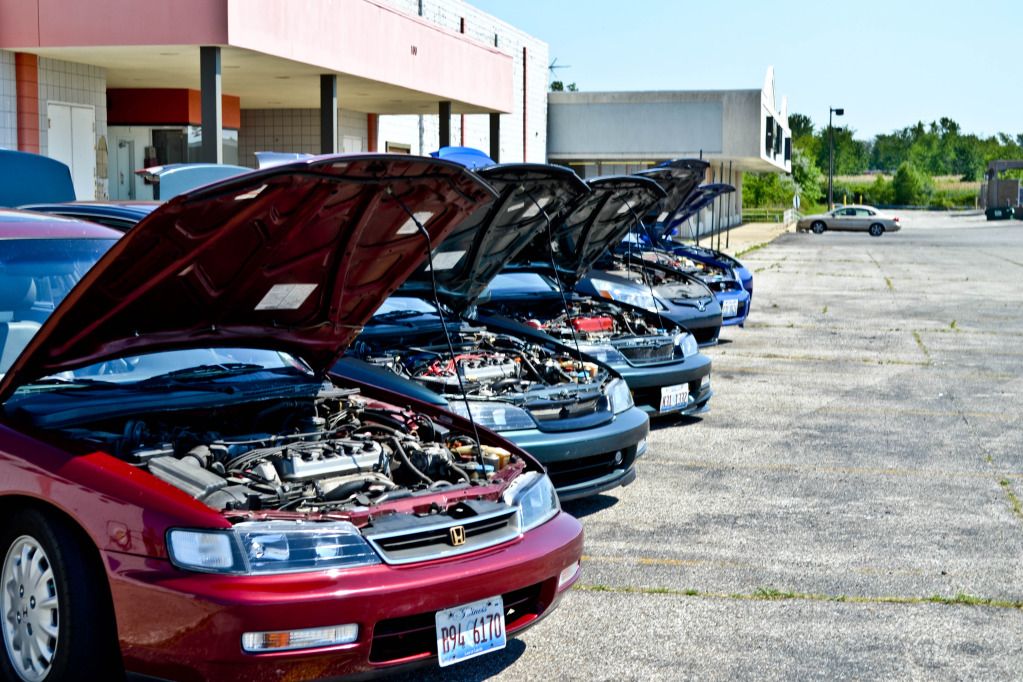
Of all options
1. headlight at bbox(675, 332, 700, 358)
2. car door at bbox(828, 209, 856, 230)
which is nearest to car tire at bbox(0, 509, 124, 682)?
headlight at bbox(675, 332, 700, 358)

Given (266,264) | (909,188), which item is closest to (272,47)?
(266,264)

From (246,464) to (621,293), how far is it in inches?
315

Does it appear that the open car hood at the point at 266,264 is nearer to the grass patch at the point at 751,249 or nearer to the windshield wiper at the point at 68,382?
the windshield wiper at the point at 68,382

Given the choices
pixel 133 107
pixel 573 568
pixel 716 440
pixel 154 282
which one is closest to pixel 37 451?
pixel 154 282

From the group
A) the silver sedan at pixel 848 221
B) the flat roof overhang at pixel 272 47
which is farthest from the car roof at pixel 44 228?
the silver sedan at pixel 848 221

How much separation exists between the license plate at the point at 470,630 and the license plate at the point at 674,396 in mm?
5044

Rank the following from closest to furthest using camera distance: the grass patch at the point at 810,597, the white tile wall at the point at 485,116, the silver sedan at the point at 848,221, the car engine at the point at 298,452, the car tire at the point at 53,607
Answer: the car tire at the point at 53,607 → the car engine at the point at 298,452 → the grass patch at the point at 810,597 → the white tile wall at the point at 485,116 → the silver sedan at the point at 848,221

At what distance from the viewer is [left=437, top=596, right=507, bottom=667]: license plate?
4137mm

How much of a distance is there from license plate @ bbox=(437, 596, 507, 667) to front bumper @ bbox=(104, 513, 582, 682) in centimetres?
4

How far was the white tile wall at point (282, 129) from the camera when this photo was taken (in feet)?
89.8

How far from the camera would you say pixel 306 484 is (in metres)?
4.56

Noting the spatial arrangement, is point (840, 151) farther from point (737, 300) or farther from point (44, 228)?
point (44, 228)

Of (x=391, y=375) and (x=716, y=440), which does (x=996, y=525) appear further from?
(x=391, y=375)

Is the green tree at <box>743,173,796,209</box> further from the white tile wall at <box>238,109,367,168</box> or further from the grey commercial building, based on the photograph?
the white tile wall at <box>238,109,367,168</box>
